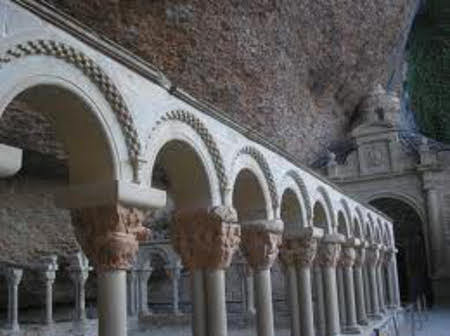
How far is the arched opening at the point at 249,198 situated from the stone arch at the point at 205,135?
1.30 m

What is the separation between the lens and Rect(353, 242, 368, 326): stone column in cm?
1384

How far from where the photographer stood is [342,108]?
27.4m

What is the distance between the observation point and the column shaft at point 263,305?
782cm

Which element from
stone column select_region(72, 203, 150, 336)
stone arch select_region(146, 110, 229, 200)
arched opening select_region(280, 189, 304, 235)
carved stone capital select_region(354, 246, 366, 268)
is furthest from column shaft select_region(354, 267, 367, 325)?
stone column select_region(72, 203, 150, 336)

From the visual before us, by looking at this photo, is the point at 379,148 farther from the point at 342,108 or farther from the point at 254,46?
the point at 254,46

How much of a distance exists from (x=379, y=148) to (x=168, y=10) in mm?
16246

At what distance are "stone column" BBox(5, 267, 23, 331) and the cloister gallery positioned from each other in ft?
24.3

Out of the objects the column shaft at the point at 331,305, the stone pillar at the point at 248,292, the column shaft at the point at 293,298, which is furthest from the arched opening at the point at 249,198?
the stone pillar at the point at 248,292

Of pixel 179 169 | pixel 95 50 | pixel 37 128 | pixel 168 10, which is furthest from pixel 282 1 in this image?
pixel 95 50

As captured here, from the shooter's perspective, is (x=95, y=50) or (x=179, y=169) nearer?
(x=95, y=50)

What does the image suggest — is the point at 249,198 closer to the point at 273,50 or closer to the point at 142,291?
the point at 273,50

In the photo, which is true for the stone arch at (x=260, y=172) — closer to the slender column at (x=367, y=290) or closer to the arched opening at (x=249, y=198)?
the arched opening at (x=249, y=198)

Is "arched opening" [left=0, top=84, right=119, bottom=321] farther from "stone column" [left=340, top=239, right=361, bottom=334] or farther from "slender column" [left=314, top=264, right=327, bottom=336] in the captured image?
"stone column" [left=340, top=239, right=361, bottom=334]

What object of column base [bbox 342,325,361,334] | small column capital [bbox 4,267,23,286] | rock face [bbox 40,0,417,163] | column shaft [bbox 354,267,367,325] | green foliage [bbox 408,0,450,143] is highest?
green foliage [bbox 408,0,450,143]
